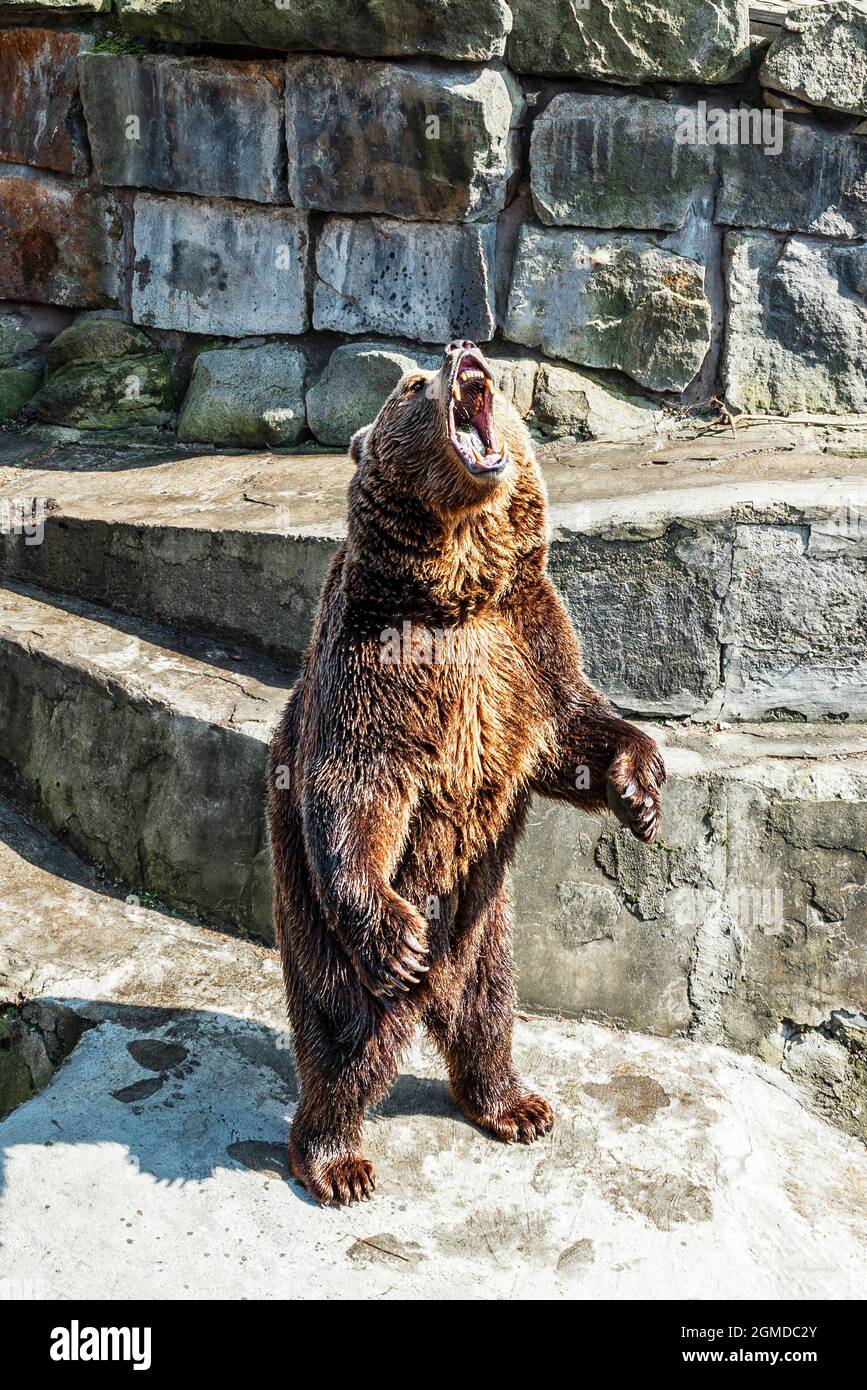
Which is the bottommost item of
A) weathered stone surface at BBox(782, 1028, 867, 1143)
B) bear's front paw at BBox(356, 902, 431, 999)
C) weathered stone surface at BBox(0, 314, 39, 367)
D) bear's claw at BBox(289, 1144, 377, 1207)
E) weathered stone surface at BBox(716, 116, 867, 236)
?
weathered stone surface at BBox(782, 1028, 867, 1143)

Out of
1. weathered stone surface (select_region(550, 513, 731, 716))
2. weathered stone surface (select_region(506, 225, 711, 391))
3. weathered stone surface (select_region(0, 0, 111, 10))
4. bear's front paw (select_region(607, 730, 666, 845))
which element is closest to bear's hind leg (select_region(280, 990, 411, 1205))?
bear's front paw (select_region(607, 730, 666, 845))

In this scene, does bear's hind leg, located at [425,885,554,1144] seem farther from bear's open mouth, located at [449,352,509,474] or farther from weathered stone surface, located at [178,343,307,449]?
weathered stone surface, located at [178,343,307,449]

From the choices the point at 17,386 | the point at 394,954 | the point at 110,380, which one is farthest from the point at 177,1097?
the point at 17,386

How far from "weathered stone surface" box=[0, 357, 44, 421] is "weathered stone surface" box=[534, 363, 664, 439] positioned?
2.97 meters

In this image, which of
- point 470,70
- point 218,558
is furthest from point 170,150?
point 218,558

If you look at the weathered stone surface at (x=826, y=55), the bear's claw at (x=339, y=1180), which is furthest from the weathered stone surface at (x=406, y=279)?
the bear's claw at (x=339, y=1180)

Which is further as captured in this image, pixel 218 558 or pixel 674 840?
pixel 218 558

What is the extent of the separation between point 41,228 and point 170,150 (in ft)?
3.21

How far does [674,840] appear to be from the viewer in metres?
4.81

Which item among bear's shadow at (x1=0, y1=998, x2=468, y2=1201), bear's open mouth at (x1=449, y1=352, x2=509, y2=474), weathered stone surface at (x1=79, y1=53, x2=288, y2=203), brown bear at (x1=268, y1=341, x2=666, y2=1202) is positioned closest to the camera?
bear's open mouth at (x1=449, y1=352, x2=509, y2=474)

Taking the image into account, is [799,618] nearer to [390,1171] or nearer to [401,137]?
[390,1171]

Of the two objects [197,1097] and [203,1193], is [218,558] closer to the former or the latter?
[197,1097]

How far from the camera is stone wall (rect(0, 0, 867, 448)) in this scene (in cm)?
635

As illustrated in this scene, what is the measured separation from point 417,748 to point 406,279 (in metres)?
3.84
